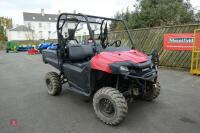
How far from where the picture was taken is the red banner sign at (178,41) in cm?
747

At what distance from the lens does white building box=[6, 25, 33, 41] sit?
47.7 metres

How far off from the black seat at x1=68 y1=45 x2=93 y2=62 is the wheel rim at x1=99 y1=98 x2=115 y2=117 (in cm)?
129

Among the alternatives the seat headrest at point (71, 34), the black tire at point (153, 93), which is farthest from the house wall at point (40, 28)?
the black tire at point (153, 93)

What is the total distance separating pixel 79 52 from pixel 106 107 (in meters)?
1.51

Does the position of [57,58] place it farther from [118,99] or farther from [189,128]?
[189,128]

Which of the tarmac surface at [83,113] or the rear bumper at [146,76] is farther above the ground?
the rear bumper at [146,76]

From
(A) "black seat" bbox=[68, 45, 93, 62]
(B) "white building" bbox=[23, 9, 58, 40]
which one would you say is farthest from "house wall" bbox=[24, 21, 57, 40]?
(A) "black seat" bbox=[68, 45, 93, 62]

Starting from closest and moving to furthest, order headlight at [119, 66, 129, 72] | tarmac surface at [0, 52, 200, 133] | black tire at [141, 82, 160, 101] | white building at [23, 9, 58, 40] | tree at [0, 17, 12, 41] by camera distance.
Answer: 1. headlight at [119, 66, 129, 72]
2. tarmac surface at [0, 52, 200, 133]
3. black tire at [141, 82, 160, 101]
4. tree at [0, 17, 12, 41]
5. white building at [23, 9, 58, 40]

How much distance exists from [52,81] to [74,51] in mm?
1163

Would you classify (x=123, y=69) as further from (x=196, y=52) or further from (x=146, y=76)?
(x=196, y=52)

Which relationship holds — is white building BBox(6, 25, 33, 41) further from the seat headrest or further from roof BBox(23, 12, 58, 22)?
the seat headrest

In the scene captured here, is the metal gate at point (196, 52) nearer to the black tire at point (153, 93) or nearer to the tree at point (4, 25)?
the black tire at point (153, 93)

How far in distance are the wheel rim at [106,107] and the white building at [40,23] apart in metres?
47.7

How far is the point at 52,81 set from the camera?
4.87 metres
